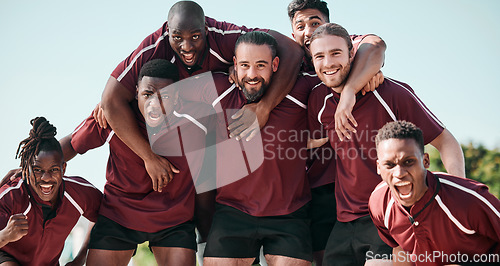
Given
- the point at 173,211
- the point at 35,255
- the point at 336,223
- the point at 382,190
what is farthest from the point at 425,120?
the point at 35,255

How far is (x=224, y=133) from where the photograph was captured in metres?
5.07

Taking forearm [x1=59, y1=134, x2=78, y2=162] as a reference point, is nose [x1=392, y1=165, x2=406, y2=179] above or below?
below

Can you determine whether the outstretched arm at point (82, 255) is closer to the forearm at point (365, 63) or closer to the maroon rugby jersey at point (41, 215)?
the maroon rugby jersey at point (41, 215)

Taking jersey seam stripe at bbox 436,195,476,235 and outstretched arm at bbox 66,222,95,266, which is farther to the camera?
outstretched arm at bbox 66,222,95,266

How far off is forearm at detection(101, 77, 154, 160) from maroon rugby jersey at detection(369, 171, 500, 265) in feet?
7.43

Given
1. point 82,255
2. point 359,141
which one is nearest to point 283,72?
point 359,141

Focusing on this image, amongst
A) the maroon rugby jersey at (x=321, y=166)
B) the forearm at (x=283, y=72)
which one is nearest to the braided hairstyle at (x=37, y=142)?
the forearm at (x=283, y=72)

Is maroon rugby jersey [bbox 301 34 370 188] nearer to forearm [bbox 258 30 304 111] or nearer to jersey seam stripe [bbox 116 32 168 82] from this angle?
forearm [bbox 258 30 304 111]

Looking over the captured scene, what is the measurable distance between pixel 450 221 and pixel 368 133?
1051 millimetres

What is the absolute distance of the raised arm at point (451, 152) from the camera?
4.45 m

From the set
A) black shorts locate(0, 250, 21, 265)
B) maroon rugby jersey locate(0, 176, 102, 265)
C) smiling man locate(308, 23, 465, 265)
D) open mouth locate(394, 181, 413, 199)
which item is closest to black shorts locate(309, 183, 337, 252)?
smiling man locate(308, 23, 465, 265)

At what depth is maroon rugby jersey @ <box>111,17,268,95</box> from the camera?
5.10 m

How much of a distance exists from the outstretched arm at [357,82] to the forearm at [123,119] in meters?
1.77

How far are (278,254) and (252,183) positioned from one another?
2.18ft
